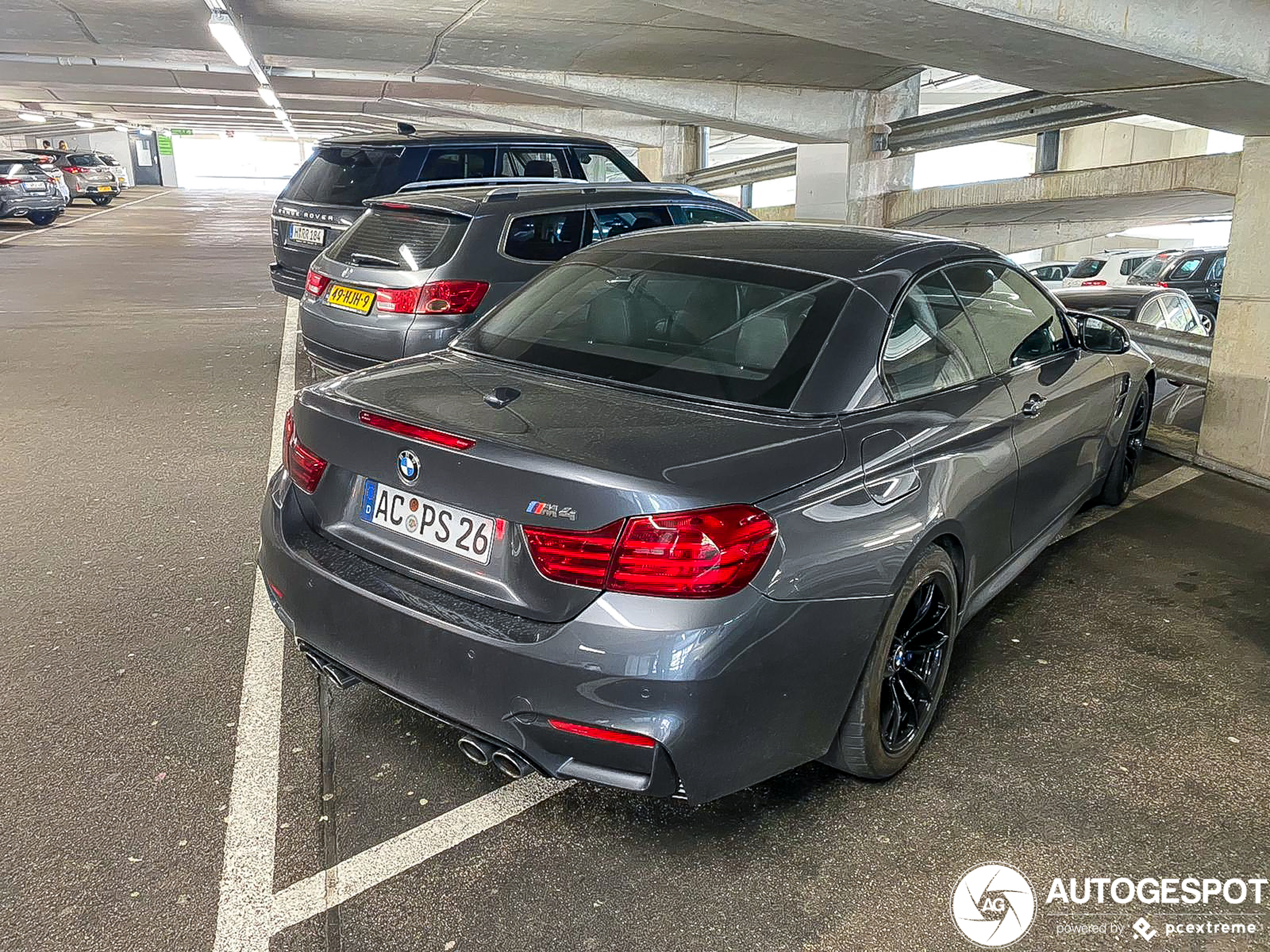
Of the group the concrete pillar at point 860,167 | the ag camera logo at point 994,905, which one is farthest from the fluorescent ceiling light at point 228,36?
the ag camera logo at point 994,905

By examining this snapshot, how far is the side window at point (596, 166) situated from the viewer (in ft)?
35.7

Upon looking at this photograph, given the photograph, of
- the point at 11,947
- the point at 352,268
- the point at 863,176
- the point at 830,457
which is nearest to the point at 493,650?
the point at 830,457

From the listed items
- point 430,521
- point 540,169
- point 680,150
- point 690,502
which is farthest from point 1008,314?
point 680,150

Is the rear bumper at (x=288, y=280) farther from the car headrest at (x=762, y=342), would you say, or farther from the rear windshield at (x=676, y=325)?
the car headrest at (x=762, y=342)

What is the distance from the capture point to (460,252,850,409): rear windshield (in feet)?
10.00

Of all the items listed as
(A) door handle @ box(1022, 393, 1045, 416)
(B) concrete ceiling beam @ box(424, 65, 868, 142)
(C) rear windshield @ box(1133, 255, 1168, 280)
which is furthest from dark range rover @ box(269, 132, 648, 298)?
(C) rear windshield @ box(1133, 255, 1168, 280)

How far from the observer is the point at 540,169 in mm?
10789

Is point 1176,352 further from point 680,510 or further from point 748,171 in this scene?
point 748,171

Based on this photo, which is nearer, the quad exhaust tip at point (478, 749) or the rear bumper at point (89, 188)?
the quad exhaust tip at point (478, 749)

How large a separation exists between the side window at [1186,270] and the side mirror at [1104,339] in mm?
12911

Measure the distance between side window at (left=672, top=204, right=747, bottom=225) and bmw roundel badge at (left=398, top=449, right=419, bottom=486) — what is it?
206 inches

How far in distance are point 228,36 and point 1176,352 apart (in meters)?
10.6

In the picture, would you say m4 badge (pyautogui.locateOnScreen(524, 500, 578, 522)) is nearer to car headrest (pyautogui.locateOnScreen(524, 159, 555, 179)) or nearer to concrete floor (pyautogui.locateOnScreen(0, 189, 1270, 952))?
concrete floor (pyautogui.locateOnScreen(0, 189, 1270, 952))

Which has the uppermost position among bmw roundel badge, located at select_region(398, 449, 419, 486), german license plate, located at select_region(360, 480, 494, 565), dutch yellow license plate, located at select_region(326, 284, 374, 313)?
bmw roundel badge, located at select_region(398, 449, 419, 486)
